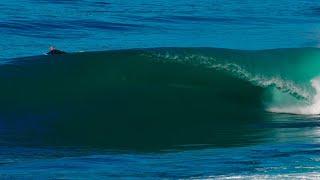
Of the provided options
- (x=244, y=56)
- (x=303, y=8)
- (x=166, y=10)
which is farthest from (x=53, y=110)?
(x=303, y=8)

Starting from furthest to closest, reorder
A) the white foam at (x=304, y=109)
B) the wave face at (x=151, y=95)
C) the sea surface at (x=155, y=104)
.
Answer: the white foam at (x=304, y=109) → the wave face at (x=151, y=95) → the sea surface at (x=155, y=104)

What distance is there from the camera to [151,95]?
Answer: 2033 cm

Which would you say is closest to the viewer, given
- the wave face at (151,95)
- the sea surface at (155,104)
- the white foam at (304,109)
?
the sea surface at (155,104)

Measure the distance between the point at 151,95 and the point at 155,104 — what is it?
51 cm

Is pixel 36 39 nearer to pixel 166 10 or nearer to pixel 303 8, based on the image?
pixel 166 10

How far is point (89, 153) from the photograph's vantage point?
49.7 feet

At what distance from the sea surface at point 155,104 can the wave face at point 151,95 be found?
2 cm

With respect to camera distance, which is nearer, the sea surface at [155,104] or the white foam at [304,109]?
the sea surface at [155,104]

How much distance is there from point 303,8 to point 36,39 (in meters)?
14.7

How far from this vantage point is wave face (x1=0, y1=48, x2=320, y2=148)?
17047mm

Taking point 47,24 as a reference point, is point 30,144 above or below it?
below

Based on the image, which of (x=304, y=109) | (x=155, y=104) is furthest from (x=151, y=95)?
(x=304, y=109)

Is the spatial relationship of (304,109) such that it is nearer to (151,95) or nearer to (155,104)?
(155,104)

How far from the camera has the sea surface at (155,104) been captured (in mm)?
14172
